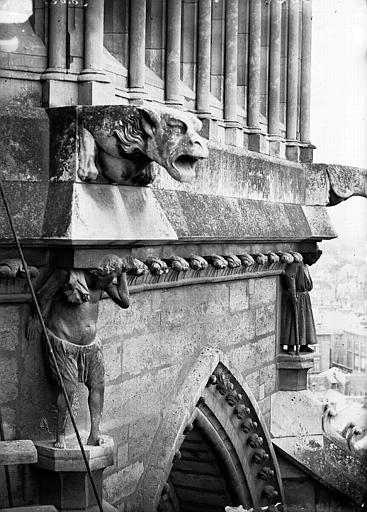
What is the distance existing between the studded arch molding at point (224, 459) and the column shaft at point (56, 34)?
253 centimetres

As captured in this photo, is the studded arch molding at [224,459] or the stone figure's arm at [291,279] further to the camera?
the stone figure's arm at [291,279]

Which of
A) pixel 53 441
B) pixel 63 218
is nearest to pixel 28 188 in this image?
pixel 63 218

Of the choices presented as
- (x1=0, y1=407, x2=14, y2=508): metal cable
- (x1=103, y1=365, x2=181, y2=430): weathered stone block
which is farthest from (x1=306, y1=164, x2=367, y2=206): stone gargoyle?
(x1=0, y1=407, x2=14, y2=508): metal cable

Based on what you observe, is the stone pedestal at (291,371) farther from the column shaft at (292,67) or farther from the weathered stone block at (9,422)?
the weathered stone block at (9,422)

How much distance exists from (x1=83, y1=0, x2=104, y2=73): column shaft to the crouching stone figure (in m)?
0.84

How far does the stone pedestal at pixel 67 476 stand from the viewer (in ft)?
17.0

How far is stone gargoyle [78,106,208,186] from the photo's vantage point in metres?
5.07

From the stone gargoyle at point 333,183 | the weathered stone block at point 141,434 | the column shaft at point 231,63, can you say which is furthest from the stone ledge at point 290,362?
the weathered stone block at point 141,434

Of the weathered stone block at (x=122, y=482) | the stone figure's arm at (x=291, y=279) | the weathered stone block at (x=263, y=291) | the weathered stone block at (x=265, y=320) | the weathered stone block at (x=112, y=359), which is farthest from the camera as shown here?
the stone figure's arm at (x=291, y=279)

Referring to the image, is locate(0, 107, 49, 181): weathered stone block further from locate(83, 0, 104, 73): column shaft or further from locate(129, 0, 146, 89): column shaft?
locate(129, 0, 146, 89): column shaft

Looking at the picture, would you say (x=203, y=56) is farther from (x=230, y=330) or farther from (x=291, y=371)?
(x=291, y=371)

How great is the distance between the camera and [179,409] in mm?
6723

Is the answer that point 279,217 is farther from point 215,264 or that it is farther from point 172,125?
point 172,125

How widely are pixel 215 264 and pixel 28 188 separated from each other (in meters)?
1.99
